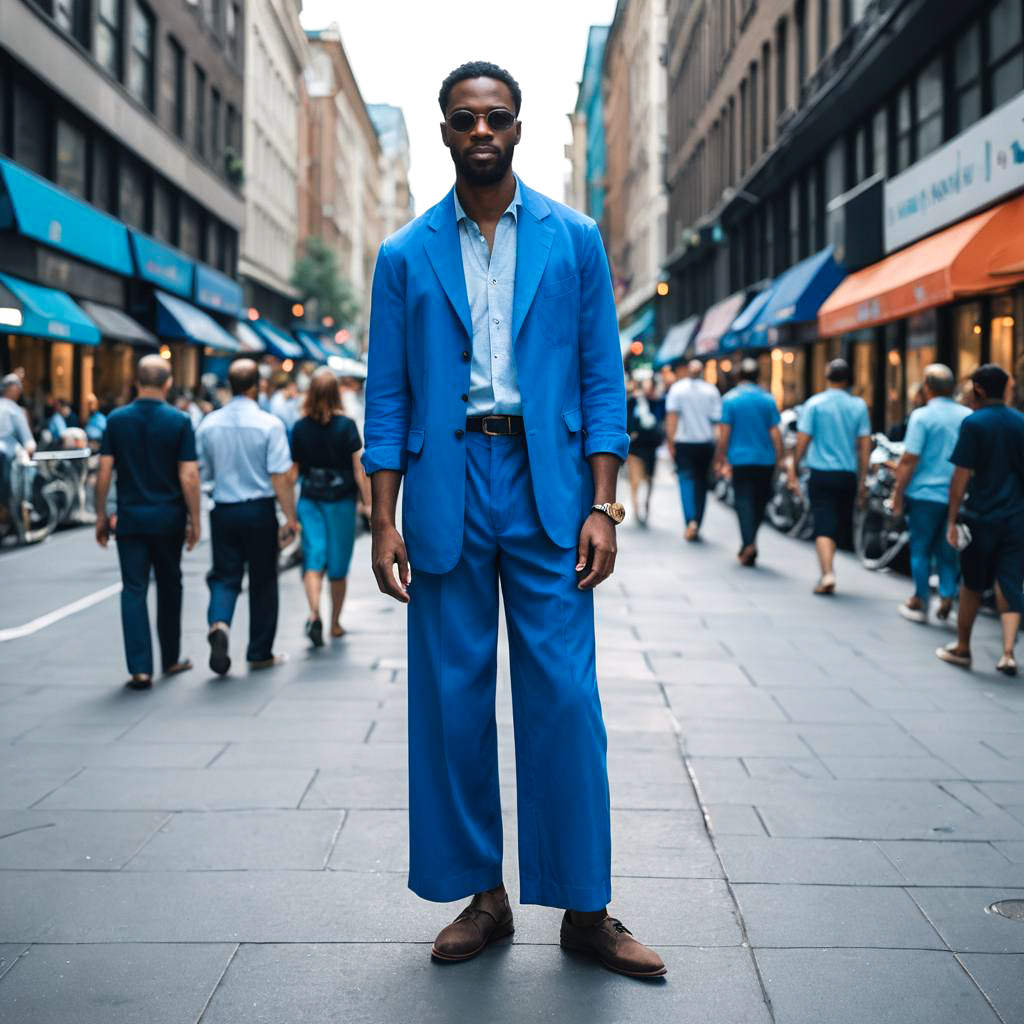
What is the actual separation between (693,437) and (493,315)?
1258 cm

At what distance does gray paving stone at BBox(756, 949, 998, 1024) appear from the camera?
324 cm

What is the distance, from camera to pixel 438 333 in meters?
3.58

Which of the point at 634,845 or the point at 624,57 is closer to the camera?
the point at 634,845

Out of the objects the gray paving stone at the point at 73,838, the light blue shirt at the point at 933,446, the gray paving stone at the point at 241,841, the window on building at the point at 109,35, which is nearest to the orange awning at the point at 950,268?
the light blue shirt at the point at 933,446

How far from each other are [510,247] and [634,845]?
80.6 inches

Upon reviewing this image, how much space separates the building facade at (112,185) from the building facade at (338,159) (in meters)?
23.1

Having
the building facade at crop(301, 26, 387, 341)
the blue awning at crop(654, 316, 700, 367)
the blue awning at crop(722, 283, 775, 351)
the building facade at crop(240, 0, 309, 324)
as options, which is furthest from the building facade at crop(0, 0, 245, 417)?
the building facade at crop(301, 26, 387, 341)

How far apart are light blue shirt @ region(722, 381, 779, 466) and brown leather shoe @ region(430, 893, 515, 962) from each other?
10.1 m

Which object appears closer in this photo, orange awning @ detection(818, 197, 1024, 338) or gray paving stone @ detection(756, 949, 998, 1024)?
gray paving stone @ detection(756, 949, 998, 1024)

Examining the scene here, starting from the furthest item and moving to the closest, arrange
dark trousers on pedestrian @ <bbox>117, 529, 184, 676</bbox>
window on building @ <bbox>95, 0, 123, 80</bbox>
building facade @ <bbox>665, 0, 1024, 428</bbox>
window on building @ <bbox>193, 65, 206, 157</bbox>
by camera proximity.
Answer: window on building @ <bbox>193, 65, 206, 157</bbox> < window on building @ <bbox>95, 0, 123, 80</bbox> < building facade @ <bbox>665, 0, 1024, 428</bbox> < dark trousers on pedestrian @ <bbox>117, 529, 184, 676</bbox>

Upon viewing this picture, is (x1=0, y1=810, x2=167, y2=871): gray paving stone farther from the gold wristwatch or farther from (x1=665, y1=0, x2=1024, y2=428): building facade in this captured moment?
(x1=665, y1=0, x2=1024, y2=428): building facade

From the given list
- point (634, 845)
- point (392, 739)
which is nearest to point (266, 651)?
point (392, 739)

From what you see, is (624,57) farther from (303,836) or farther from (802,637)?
(303,836)

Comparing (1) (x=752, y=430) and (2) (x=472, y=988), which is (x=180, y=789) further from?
(1) (x=752, y=430)
